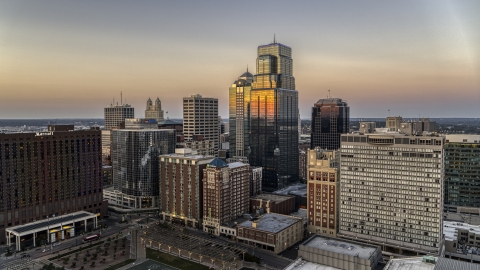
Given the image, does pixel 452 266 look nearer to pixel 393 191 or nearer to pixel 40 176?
pixel 393 191

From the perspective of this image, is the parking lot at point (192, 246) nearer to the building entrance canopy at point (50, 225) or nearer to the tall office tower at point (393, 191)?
the building entrance canopy at point (50, 225)

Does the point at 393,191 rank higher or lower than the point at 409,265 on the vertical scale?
higher

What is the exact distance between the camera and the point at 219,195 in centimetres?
17475

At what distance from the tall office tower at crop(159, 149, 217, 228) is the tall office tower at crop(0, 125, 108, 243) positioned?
48156mm

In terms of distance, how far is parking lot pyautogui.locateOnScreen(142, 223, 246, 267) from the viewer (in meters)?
139

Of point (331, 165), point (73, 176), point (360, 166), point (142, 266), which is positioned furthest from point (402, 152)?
point (73, 176)

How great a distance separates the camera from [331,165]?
167000 mm

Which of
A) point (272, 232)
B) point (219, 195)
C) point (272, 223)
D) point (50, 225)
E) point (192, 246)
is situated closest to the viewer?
point (192, 246)

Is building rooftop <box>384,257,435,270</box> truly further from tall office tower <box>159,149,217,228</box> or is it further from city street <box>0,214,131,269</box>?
city street <box>0,214,131,269</box>

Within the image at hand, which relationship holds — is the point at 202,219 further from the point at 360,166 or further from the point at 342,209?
the point at 360,166

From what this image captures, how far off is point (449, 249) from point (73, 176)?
186 meters

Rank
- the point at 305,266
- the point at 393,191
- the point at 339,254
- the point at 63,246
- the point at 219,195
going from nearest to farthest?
the point at 339,254 → the point at 305,266 → the point at 393,191 → the point at 63,246 → the point at 219,195

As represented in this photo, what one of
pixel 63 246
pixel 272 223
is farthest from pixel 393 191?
pixel 63 246

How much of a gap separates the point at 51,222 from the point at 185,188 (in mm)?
66595
